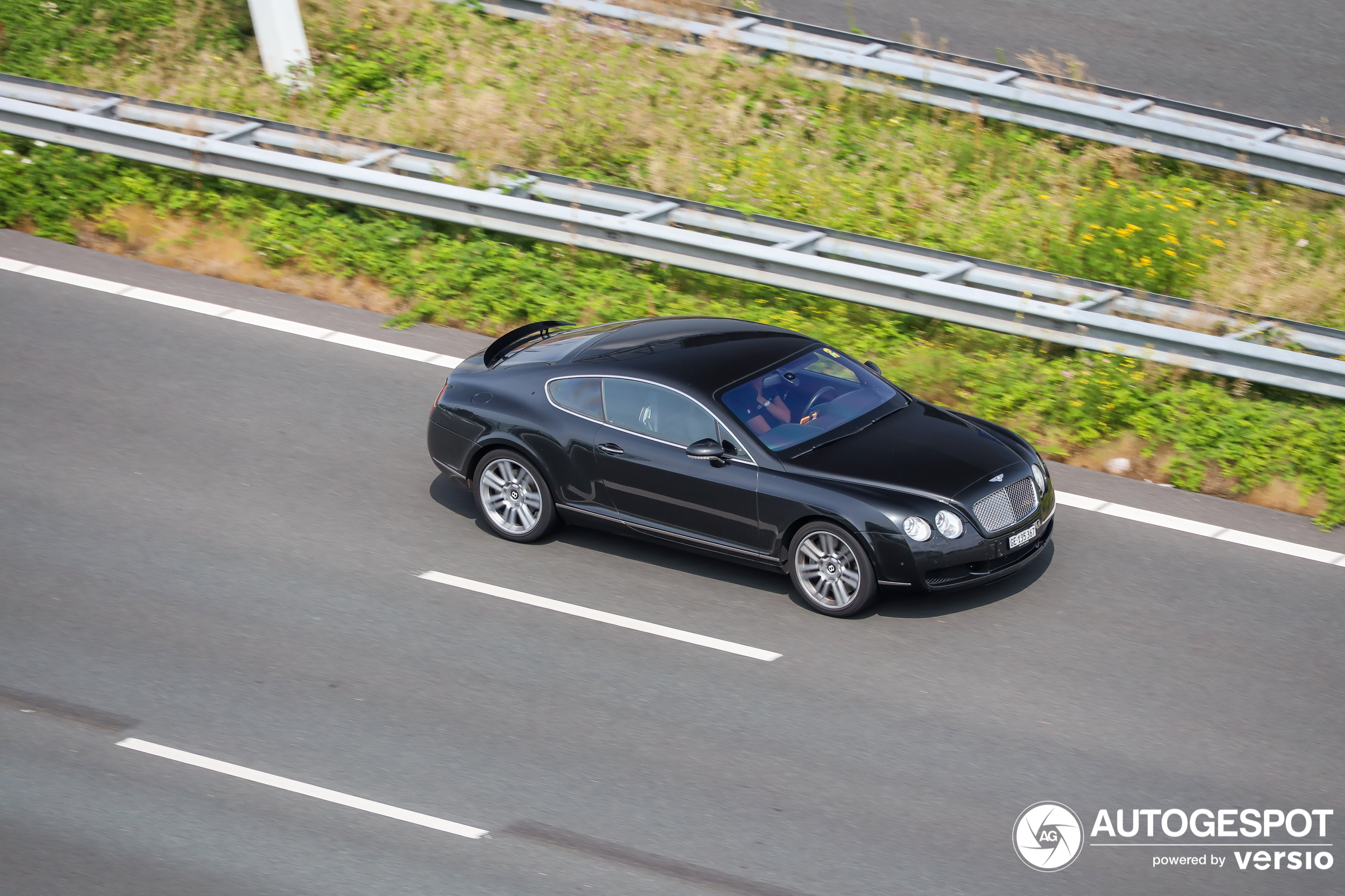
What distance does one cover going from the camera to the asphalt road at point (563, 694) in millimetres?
6863

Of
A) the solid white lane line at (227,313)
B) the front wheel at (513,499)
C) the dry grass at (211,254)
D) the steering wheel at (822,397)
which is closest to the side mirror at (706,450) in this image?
the steering wheel at (822,397)

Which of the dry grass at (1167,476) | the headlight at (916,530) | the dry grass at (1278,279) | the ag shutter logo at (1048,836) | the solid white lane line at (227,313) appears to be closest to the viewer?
the ag shutter logo at (1048,836)

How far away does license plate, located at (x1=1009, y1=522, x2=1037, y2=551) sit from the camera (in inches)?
344

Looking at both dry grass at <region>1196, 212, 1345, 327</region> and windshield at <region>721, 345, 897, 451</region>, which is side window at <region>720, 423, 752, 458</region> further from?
dry grass at <region>1196, 212, 1345, 327</region>

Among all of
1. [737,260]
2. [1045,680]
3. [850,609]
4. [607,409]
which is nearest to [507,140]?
[737,260]

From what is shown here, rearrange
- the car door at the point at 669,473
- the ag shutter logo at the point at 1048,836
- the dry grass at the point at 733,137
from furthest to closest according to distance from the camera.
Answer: the dry grass at the point at 733,137, the car door at the point at 669,473, the ag shutter logo at the point at 1048,836

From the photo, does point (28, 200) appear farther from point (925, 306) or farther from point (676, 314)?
point (925, 306)

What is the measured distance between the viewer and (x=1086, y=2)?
1728cm

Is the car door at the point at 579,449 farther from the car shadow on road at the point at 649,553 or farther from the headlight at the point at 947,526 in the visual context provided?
the headlight at the point at 947,526

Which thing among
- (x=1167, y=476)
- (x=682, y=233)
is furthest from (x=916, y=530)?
(x=682, y=233)

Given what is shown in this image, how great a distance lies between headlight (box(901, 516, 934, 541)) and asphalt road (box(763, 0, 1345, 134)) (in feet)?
29.2

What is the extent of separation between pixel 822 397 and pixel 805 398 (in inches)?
5.2

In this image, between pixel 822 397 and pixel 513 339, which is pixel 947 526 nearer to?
pixel 822 397

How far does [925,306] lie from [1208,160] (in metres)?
4.13
